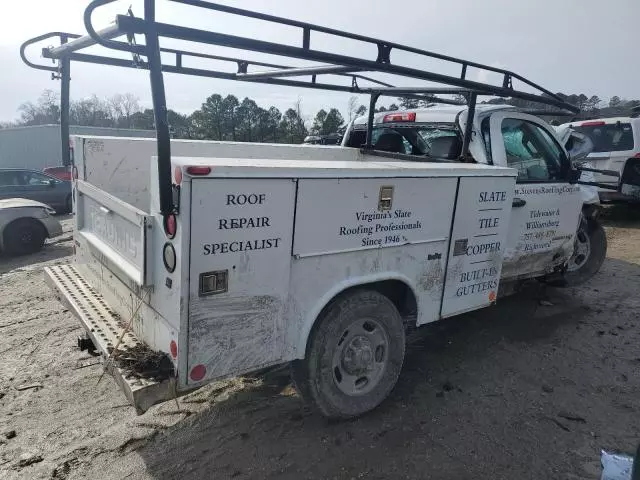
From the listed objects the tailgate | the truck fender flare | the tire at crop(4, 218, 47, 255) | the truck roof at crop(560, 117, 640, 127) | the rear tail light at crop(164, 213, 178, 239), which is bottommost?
the tire at crop(4, 218, 47, 255)

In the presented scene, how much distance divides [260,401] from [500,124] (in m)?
3.20

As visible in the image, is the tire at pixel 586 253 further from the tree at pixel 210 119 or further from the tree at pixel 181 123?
the tree at pixel 181 123

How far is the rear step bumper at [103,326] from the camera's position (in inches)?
95.6

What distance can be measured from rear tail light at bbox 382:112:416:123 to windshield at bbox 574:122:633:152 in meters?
7.58

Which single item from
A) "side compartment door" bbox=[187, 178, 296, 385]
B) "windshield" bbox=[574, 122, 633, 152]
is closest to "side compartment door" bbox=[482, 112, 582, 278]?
"side compartment door" bbox=[187, 178, 296, 385]

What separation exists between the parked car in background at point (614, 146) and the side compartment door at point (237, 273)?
9.72 m

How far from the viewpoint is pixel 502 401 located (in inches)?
145

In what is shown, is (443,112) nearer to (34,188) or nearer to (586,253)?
(586,253)

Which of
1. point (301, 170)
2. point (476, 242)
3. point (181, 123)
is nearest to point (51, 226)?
point (301, 170)

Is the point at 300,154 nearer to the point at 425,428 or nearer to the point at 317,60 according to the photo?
the point at 317,60

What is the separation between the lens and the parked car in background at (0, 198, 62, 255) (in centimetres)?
855

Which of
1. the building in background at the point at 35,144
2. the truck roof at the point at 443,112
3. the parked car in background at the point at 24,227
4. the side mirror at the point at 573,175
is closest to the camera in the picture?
the truck roof at the point at 443,112

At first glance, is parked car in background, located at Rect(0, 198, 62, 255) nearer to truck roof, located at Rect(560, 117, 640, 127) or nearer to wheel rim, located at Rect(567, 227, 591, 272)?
wheel rim, located at Rect(567, 227, 591, 272)

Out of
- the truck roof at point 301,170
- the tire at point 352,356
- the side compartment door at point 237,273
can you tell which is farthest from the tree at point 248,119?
the side compartment door at point 237,273
